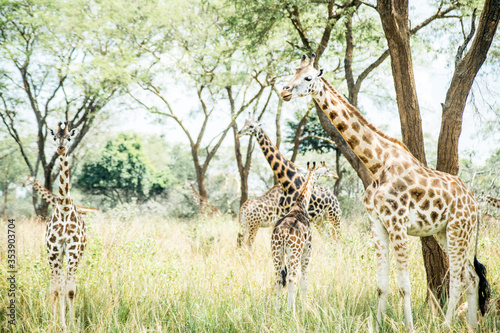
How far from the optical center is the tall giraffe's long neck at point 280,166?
5.69 meters

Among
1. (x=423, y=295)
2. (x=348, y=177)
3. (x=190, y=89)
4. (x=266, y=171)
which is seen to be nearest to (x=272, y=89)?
(x=190, y=89)

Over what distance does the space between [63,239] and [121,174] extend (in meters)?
15.7

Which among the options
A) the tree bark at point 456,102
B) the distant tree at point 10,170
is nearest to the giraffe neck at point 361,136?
the tree bark at point 456,102

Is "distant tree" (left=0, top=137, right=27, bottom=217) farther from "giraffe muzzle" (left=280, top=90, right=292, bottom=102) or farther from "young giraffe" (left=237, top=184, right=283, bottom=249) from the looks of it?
"giraffe muzzle" (left=280, top=90, right=292, bottom=102)

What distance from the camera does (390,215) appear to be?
3309 millimetres

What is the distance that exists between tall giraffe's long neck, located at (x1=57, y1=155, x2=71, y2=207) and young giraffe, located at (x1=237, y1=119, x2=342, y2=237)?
9.44ft

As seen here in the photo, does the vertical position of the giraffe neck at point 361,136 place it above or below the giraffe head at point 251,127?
below

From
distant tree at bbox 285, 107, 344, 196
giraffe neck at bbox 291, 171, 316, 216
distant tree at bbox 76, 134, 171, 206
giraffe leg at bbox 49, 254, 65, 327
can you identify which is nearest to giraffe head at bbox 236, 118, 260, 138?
giraffe neck at bbox 291, 171, 316, 216

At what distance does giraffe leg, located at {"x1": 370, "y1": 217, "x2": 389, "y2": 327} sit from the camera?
3.39m

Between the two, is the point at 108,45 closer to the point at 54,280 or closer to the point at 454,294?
the point at 54,280

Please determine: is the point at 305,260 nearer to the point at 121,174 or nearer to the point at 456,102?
the point at 456,102

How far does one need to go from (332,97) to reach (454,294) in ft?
7.06

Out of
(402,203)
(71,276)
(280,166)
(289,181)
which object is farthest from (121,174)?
(402,203)

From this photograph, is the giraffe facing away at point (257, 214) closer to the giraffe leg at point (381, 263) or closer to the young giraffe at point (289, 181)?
the young giraffe at point (289, 181)
